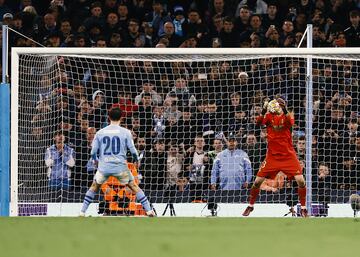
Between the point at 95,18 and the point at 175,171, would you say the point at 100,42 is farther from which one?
the point at 175,171

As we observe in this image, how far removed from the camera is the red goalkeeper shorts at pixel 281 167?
1389 cm

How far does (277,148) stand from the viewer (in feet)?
46.0

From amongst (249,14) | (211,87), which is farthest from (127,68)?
(249,14)

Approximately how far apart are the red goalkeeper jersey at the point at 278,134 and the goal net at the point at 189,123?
0.48 metres

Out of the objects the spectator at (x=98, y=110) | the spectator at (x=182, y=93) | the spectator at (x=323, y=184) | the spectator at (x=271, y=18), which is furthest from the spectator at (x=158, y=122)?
the spectator at (x=271, y=18)

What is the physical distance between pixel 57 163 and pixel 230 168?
2467mm

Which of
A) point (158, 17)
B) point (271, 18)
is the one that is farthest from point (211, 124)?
point (158, 17)

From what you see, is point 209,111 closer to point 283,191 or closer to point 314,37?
point 283,191

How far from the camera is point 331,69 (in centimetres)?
1508

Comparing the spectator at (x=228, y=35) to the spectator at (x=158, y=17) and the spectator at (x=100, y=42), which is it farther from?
the spectator at (x=100, y=42)

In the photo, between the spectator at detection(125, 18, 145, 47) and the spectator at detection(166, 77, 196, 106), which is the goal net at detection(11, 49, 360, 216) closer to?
the spectator at detection(166, 77, 196, 106)

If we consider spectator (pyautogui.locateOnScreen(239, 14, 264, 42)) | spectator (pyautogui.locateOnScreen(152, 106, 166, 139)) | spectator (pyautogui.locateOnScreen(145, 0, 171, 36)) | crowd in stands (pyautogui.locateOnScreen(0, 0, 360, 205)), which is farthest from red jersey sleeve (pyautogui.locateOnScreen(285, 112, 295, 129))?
spectator (pyautogui.locateOnScreen(145, 0, 171, 36))

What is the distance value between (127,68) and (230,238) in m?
7.45

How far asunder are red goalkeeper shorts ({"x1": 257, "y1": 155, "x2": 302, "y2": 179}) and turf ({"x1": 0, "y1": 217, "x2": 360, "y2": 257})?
9.05ft
